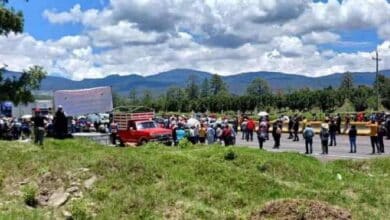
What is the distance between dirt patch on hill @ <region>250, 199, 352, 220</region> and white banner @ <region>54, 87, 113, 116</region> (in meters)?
29.9

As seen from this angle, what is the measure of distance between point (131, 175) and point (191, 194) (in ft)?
5.88

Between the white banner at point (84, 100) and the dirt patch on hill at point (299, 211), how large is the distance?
97.9 ft

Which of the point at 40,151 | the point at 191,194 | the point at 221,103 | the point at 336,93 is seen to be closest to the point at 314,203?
the point at 191,194

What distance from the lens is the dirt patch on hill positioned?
13164mm

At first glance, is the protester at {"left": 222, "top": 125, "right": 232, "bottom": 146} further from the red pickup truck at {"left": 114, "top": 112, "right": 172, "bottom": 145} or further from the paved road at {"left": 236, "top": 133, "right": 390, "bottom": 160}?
the red pickup truck at {"left": 114, "top": 112, "right": 172, "bottom": 145}

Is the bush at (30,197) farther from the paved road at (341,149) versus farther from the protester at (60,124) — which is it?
the paved road at (341,149)

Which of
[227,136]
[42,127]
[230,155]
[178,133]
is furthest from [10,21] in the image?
[178,133]

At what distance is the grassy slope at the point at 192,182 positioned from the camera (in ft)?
48.2

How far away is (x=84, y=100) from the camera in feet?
139

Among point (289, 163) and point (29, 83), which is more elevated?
point (29, 83)

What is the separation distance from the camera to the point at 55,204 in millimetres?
15344

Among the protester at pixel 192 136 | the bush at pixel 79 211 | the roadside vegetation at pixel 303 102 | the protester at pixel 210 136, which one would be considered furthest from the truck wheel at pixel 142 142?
the roadside vegetation at pixel 303 102

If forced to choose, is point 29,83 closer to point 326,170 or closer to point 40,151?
point 40,151

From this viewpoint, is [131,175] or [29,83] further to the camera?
[29,83]
